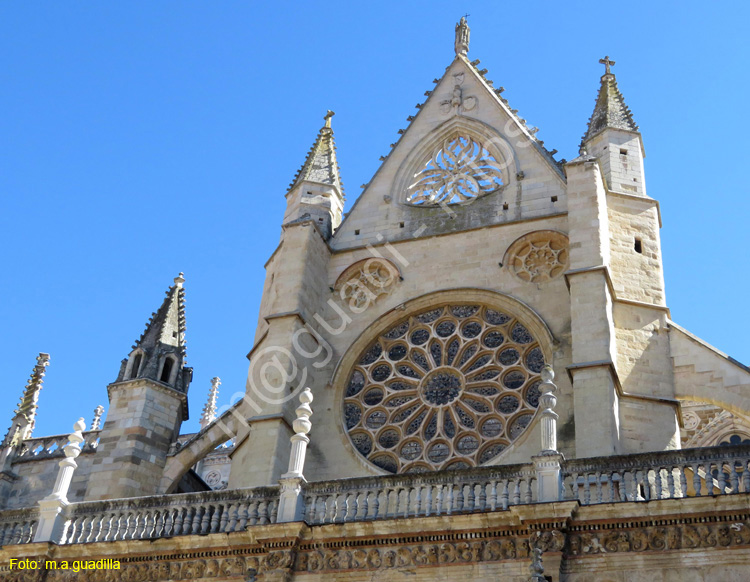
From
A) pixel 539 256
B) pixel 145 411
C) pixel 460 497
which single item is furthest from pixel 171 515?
pixel 539 256

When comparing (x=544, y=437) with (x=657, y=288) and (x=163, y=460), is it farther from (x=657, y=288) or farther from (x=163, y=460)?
(x=163, y=460)

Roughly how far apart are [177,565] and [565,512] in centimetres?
517

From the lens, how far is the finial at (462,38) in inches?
890

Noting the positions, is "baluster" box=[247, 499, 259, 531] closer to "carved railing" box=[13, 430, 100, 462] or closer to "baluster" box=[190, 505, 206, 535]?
"baluster" box=[190, 505, 206, 535]

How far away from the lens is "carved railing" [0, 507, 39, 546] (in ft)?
49.3

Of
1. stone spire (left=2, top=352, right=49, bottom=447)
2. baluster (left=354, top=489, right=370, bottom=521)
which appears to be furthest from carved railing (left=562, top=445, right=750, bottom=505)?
stone spire (left=2, top=352, right=49, bottom=447)

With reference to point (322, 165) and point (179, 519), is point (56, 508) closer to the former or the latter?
point (179, 519)

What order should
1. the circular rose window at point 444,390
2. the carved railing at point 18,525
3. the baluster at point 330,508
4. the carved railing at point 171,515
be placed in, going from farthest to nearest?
the circular rose window at point 444,390 → the carved railing at point 18,525 → the carved railing at point 171,515 → the baluster at point 330,508

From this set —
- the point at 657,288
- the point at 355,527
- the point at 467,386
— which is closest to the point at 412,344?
the point at 467,386

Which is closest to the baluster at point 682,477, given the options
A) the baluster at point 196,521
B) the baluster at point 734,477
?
the baluster at point 734,477

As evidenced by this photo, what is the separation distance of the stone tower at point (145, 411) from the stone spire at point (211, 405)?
10846 mm

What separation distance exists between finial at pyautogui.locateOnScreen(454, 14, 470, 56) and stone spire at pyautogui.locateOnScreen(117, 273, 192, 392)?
800 cm

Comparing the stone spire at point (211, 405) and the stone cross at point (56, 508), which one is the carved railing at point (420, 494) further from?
the stone spire at point (211, 405)

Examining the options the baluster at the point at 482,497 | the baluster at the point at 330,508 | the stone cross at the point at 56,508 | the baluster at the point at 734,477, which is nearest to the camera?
the baluster at the point at 734,477
